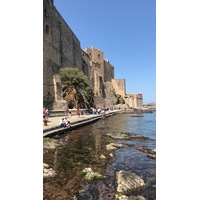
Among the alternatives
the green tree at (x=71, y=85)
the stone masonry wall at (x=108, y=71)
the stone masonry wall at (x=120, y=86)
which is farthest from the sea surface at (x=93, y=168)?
the stone masonry wall at (x=120, y=86)

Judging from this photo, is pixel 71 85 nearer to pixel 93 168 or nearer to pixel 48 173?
pixel 93 168

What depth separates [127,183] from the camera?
10.4 ft

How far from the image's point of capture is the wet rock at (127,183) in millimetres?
2996

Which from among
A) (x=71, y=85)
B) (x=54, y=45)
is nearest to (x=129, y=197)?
(x=71, y=85)

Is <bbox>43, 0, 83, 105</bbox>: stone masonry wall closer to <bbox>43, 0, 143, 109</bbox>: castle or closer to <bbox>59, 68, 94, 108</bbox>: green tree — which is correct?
<bbox>43, 0, 143, 109</bbox>: castle

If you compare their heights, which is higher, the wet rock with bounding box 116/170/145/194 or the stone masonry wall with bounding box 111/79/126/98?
the stone masonry wall with bounding box 111/79/126/98

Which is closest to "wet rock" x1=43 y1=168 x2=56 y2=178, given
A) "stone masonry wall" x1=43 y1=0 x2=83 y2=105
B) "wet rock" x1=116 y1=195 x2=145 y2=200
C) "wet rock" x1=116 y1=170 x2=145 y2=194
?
"wet rock" x1=116 y1=170 x2=145 y2=194

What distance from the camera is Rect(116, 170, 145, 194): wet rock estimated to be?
300cm

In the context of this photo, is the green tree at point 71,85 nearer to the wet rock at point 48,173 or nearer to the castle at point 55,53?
the castle at point 55,53

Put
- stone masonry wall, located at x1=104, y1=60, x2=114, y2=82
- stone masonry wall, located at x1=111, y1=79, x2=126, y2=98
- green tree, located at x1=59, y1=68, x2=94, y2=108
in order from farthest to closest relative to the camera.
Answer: stone masonry wall, located at x1=111, y1=79, x2=126, y2=98 < stone masonry wall, located at x1=104, y1=60, x2=114, y2=82 < green tree, located at x1=59, y1=68, x2=94, y2=108

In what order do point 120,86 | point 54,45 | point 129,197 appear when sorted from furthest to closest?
point 120,86 → point 54,45 → point 129,197
